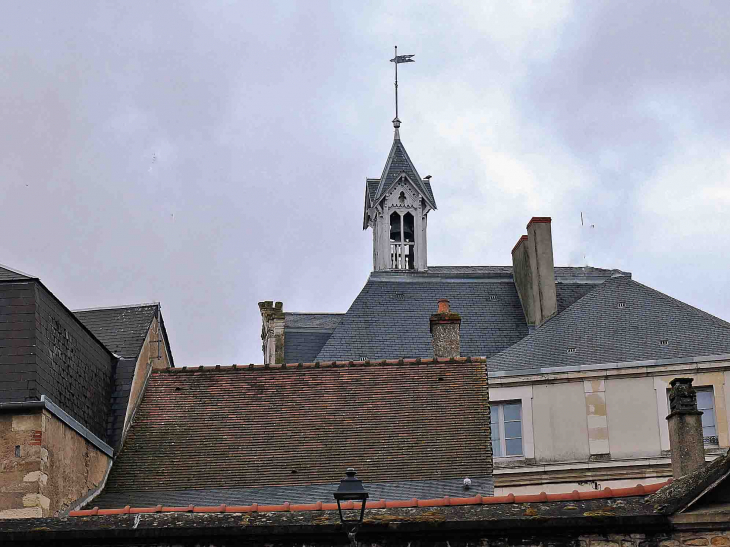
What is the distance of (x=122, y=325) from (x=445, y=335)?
6.59 meters

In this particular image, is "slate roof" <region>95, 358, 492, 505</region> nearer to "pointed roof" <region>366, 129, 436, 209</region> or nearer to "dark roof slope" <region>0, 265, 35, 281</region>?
"dark roof slope" <region>0, 265, 35, 281</region>

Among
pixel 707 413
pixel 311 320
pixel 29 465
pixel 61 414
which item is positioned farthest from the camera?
pixel 311 320

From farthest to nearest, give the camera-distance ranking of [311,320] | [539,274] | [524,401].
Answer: [311,320] < [539,274] < [524,401]

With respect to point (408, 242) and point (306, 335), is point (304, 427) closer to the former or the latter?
point (306, 335)

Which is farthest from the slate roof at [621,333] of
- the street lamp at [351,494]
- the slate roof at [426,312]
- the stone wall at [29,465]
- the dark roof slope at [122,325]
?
the street lamp at [351,494]

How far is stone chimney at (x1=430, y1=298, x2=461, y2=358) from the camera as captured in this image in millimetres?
25016

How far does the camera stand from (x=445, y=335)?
25234 millimetres

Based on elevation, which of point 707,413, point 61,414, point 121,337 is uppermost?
point 121,337

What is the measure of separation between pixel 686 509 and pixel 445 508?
2060 millimetres

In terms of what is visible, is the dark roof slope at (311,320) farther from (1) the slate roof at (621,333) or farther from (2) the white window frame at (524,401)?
(2) the white window frame at (524,401)

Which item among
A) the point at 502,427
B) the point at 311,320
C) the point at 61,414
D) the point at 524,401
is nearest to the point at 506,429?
the point at 502,427

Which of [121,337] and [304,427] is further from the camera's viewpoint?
[121,337]

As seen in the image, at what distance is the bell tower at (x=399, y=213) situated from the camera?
4253cm

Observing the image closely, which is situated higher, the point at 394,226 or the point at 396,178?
the point at 396,178
